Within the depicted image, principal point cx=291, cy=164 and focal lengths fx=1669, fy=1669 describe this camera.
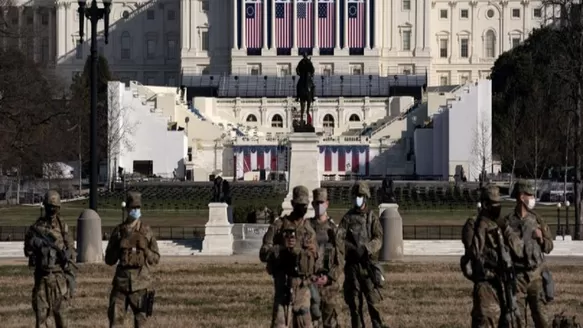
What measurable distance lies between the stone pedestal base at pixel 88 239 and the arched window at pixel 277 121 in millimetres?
102386

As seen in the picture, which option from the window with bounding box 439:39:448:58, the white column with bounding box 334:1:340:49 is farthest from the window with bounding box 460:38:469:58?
the white column with bounding box 334:1:340:49

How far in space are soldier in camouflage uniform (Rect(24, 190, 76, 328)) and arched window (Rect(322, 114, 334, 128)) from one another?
120 metres

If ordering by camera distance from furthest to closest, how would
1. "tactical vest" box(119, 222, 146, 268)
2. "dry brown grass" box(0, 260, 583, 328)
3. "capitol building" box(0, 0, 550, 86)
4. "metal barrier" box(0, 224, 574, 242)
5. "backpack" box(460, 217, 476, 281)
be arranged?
1. "capitol building" box(0, 0, 550, 86)
2. "metal barrier" box(0, 224, 574, 242)
3. "dry brown grass" box(0, 260, 583, 328)
4. "tactical vest" box(119, 222, 146, 268)
5. "backpack" box(460, 217, 476, 281)

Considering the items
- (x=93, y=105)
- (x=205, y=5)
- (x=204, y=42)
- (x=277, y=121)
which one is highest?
(x=205, y=5)

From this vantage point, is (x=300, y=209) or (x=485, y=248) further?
(x=485, y=248)

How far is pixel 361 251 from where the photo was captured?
2056 cm

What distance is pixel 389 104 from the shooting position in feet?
459

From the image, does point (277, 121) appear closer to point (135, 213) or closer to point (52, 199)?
point (52, 199)

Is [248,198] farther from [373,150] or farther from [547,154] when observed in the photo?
[373,150]

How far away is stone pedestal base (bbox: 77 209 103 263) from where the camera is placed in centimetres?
3747

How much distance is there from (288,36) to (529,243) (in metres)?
138

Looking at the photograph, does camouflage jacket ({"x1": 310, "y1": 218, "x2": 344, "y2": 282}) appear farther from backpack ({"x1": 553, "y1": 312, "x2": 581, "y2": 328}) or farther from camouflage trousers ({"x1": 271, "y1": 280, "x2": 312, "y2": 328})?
backpack ({"x1": 553, "y1": 312, "x2": 581, "y2": 328})

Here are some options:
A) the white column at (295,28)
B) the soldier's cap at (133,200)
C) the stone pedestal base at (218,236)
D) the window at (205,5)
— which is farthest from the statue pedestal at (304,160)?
the window at (205,5)

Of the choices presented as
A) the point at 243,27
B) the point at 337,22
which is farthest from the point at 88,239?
the point at 243,27
